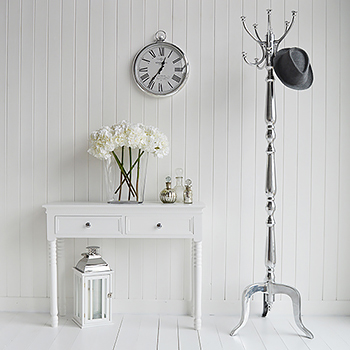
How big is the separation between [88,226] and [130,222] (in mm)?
263

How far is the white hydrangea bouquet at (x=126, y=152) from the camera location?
2.70 metres

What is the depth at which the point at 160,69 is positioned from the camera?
298cm

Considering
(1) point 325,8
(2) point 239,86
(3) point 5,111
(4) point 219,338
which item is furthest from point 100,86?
(4) point 219,338

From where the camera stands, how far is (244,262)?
3014mm

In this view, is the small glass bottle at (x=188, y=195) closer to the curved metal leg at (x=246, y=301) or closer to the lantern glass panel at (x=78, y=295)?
the curved metal leg at (x=246, y=301)

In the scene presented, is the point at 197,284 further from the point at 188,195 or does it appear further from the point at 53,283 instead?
the point at 53,283

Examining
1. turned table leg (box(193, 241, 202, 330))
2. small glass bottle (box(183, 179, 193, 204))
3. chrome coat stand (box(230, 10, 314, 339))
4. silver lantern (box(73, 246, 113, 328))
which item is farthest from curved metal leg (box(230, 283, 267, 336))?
silver lantern (box(73, 246, 113, 328))

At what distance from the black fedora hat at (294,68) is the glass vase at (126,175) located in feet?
3.34

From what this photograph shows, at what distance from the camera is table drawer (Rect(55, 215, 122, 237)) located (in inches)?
106

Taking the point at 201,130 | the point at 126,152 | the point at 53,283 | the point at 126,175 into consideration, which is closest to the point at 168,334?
the point at 53,283

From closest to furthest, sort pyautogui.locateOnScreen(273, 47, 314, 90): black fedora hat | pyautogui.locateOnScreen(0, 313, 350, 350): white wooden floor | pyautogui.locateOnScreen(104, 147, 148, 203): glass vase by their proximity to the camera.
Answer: pyautogui.locateOnScreen(0, 313, 350, 350): white wooden floor
pyautogui.locateOnScreen(273, 47, 314, 90): black fedora hat
pyautogui.locateOnScreen(104, 147, 148, 203): glass vase

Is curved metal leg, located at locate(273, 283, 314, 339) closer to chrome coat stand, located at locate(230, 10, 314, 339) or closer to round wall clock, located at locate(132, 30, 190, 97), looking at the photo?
chrome coat stand, located at locate(230, 10, 314, 339)

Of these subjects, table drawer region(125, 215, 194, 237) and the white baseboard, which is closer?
table drawer region(125, 215, 194, 237)

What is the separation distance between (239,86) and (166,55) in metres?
0.55
